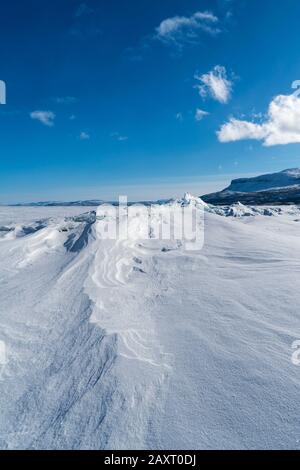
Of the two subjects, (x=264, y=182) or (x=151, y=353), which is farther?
(x=264, y=182)

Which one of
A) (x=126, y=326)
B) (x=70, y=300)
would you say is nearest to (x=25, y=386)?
(x=126, y=326)

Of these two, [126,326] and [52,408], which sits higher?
[126,326]

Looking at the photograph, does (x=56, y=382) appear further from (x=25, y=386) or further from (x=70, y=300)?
(x=70, y=300)

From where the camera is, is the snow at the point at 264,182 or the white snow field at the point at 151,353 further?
the snow at the point at 264,182

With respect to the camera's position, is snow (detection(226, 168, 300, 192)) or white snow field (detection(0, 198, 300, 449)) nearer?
white snow field (detection(0, 198, 300, 449))

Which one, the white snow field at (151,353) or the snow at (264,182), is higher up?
the snow at (264,182)

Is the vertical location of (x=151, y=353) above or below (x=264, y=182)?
below
